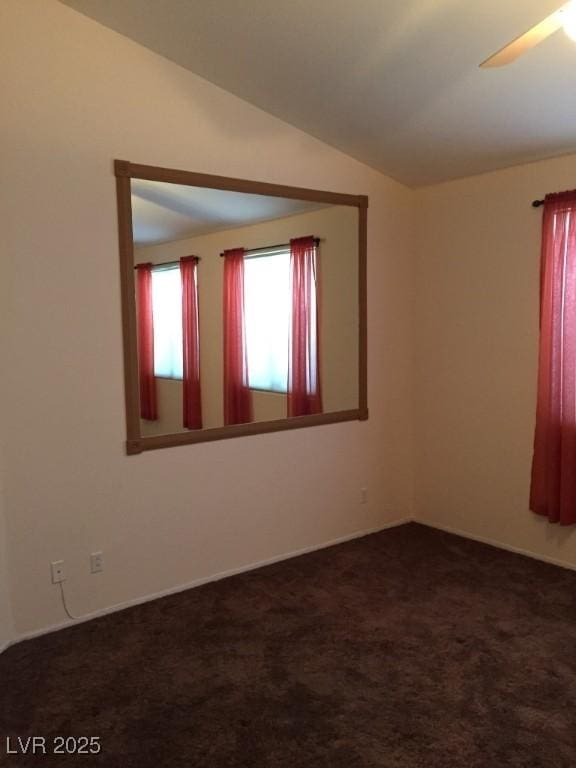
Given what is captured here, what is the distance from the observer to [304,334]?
4.00 meters

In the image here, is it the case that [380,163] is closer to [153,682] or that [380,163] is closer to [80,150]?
[80,150]

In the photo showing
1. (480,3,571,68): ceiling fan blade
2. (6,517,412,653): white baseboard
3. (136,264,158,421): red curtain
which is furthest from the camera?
(136,264,158,421): red curtain

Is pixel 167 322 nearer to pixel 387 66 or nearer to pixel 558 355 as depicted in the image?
pixel 387 66

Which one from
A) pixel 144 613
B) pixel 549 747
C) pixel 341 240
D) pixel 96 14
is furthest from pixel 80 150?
pixel 549 747

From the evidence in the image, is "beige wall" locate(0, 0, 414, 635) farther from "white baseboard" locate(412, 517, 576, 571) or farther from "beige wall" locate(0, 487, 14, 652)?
"white baseboard" locate(412, 517, 576, 571)

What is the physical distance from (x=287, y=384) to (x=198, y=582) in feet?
4.15

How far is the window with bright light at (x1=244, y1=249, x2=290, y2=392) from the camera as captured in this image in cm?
376

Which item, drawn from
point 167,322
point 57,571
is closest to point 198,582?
point 57,571

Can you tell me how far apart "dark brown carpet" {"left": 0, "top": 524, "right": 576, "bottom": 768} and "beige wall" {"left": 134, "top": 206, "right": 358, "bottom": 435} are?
1001mm

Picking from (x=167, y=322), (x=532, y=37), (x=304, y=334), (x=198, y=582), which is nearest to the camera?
(x=532, y=37)

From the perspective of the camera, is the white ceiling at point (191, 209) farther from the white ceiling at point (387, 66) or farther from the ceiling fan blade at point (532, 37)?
the ceiling fan blade at point (532, 37)

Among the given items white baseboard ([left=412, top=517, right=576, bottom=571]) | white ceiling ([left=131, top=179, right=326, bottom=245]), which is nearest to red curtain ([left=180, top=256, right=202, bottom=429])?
white ceiling ([left=131, top=179, right=326, bottom=245])

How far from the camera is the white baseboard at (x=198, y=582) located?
→ 9.71ft

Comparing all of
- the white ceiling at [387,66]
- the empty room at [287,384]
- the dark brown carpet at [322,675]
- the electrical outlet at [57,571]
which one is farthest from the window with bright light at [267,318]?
the electrical outlet at [57,571]
